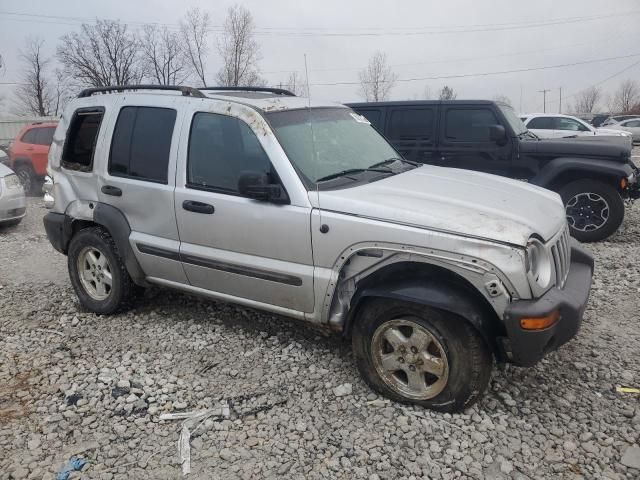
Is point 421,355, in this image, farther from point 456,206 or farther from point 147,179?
point 147,179

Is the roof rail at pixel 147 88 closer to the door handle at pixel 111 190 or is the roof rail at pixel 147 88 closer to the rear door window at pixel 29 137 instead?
the door handle at pixel 111 190

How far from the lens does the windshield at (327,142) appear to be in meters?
3.37

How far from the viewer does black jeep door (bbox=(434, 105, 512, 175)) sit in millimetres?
7059

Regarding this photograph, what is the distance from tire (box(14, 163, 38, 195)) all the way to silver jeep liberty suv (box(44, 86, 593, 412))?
870 cm

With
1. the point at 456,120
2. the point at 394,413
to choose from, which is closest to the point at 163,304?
the point at 394,413

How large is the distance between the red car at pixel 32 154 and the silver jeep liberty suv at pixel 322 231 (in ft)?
27.7

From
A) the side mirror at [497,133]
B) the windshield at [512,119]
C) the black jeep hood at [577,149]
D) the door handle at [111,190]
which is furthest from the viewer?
the windshield at [512,119]

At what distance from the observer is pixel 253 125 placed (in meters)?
3.41

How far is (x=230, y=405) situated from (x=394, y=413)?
3.34 ft

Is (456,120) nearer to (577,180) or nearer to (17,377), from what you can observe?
(577,180)

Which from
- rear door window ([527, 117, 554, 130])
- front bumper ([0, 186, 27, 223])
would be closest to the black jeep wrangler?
front bumper ([0, 186, 27, 223])

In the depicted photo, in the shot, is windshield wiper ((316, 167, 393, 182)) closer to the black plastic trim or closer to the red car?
the black plastic trim

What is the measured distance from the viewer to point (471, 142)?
7168mm

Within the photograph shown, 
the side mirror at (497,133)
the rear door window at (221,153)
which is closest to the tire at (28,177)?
the rear door window at (221,153)
